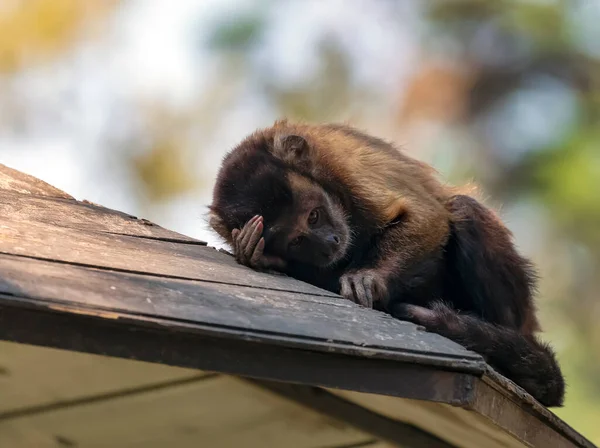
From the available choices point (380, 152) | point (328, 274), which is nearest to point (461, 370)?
point (328, 274)

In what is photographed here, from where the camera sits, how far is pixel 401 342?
2605 millimetres

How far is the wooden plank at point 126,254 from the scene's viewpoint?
8.95ft

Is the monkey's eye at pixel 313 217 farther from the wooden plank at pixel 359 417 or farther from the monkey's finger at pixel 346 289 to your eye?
the wooden plank at pixel 359 417

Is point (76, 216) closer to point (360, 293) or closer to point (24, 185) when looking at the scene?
point (24, 185)

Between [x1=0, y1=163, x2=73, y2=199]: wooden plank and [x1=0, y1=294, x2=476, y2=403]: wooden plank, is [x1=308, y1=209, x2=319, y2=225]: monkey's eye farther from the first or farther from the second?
[x1=0, y1=294, x2=476, y2=403]: wooden plank

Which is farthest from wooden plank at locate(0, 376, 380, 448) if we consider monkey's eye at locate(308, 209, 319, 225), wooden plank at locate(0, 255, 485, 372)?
monkey's eye at locate(308, 209, 319, 225)

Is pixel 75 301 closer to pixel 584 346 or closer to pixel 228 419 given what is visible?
pixel 228 419

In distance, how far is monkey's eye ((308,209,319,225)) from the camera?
5.17 m

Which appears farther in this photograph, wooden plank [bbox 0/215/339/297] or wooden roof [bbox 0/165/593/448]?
wooden plank [bbox 0/215/339/297]

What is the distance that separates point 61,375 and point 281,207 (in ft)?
8.99

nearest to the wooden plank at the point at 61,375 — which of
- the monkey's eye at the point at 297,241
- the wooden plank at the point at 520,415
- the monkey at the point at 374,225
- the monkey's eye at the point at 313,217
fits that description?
the wooden plank at the point at 520,415

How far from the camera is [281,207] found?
523cm

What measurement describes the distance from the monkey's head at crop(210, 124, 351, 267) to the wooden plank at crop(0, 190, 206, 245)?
1.11 metres

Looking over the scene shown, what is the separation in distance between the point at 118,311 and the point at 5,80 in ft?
44.2
